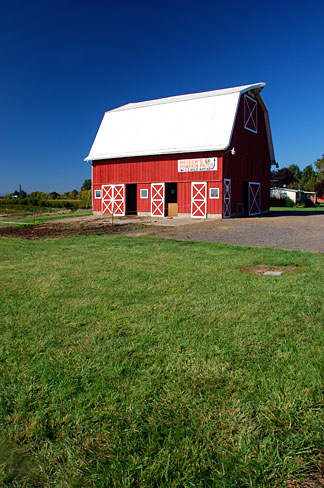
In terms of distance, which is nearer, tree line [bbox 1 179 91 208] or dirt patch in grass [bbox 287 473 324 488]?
dirt patch in grass [bbox 287 473 324 488]

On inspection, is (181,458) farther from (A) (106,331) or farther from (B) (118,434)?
(A) (106,331)

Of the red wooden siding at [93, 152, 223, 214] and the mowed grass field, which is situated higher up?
the red wooden siding at [93, 152, 223, 214]

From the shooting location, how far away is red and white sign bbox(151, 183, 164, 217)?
2283 cm

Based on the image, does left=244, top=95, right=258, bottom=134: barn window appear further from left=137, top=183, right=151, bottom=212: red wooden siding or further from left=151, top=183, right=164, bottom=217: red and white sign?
left=137, top=183, right=151, bottom=212: red wooden siding

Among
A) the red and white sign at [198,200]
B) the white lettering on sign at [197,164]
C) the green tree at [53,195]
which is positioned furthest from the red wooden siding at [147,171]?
the green tree at [53,195]

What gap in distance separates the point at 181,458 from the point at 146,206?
870 inches

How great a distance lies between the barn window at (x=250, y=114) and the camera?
22.8m

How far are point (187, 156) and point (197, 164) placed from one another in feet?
2.92

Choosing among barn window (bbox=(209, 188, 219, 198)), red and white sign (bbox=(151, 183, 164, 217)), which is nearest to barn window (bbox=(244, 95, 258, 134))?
barn window (bbox=(209, 188, 219, 198))

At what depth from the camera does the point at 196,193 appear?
69.5ft

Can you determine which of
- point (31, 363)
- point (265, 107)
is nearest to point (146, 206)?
point (265, 107)

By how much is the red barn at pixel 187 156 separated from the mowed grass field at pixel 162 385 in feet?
53.5

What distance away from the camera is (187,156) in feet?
69.7

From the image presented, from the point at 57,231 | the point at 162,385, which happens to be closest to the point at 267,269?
the point at 162,385
